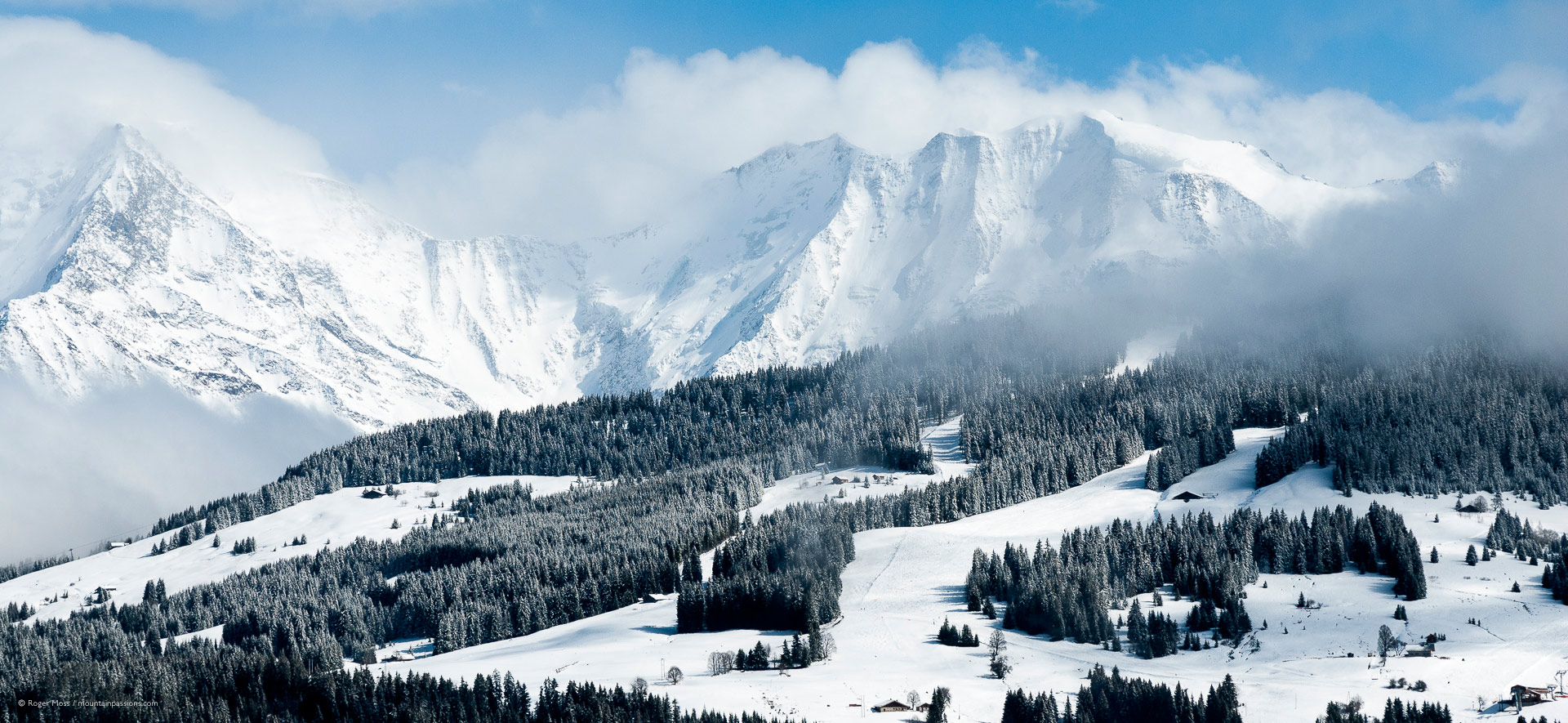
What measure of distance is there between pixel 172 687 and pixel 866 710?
8713 cm

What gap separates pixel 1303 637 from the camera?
181875mm

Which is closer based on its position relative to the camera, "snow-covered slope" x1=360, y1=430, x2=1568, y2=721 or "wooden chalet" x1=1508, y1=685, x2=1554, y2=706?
"wooden chalet" x1=1508, y1=685, x2=1554, y2=706

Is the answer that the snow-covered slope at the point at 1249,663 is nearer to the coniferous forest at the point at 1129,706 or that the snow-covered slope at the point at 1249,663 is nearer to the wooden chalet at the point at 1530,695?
the wooden chalet at the point at 1530,695

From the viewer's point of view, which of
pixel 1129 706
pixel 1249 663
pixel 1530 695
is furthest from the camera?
pixel 1249 663

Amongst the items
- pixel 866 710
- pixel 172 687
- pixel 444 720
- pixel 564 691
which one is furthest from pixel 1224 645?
pixel 172 687

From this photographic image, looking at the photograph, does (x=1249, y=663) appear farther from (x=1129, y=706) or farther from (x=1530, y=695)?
(x=1530, y=695)

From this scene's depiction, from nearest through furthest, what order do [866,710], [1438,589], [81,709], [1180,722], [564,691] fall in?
[1180,722] < [866,710] < [564,691] < [81,709] < [1438,589]

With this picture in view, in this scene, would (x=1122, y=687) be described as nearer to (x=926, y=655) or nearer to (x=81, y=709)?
(x=926, y=655)

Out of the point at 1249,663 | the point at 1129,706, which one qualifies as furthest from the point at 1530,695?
the point at 1129,706

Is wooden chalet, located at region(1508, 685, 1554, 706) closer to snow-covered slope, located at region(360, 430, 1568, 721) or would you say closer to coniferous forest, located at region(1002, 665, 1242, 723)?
snow-covered slope, located at region(360, 430, 1568, 721)

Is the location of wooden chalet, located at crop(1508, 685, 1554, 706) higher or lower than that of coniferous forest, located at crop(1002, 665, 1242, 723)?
lower

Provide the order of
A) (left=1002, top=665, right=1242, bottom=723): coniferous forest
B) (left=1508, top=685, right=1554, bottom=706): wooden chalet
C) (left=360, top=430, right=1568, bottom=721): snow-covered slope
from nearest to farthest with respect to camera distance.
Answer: (left=1002, top=665, right=1242, bottom=723): coniferous forest
(left=1508, top=685, right=1554, bottom=706): wooden chalet
(left=360, top=430, right=1568, bottom=721): snow-covered slope

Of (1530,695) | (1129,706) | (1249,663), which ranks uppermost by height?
(1249,663)

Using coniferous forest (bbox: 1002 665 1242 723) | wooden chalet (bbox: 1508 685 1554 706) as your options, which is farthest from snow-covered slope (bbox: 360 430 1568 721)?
coniferous forest (bbox: 1002 665 1242 723)
